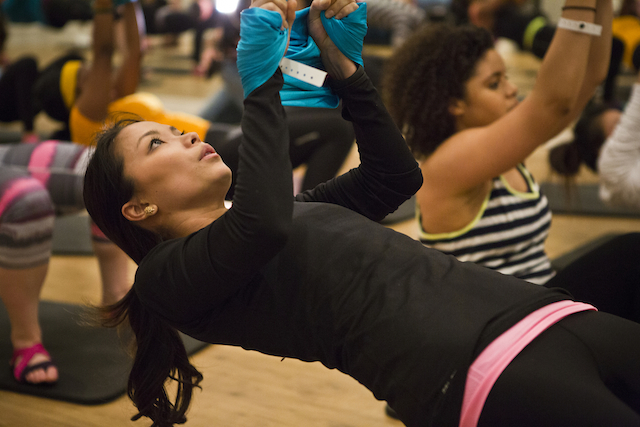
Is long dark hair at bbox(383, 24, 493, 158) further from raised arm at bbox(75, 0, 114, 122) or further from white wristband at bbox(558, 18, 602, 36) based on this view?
raised arm at bbox(75, 0, 114, 122)

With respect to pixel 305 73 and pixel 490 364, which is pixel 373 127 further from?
pixel 490 364

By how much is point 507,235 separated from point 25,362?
144 centimetres

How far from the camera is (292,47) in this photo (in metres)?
1.07

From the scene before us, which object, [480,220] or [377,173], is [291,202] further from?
[480,220]

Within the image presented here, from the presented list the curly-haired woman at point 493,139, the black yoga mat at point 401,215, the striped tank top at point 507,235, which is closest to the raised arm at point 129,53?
the black yoga mat at point 401,215

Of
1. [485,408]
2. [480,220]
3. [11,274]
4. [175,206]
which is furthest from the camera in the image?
[11,274]

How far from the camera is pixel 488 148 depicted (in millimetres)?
1488

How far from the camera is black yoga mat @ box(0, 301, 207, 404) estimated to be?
1.83 meters

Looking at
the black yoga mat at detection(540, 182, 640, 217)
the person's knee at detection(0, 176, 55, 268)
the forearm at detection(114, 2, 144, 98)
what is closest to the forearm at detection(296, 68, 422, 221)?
the person's knee at detection(0, 176, 55, 268)

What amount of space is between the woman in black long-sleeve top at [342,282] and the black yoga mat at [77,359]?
745 millimetres

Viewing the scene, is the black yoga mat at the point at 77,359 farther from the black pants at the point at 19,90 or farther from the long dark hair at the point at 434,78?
the black pants at the point at 19,90

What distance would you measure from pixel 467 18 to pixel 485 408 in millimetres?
4690

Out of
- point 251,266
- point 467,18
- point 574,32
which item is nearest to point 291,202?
point 251,266

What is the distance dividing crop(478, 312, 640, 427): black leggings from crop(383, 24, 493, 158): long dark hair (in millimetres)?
802
